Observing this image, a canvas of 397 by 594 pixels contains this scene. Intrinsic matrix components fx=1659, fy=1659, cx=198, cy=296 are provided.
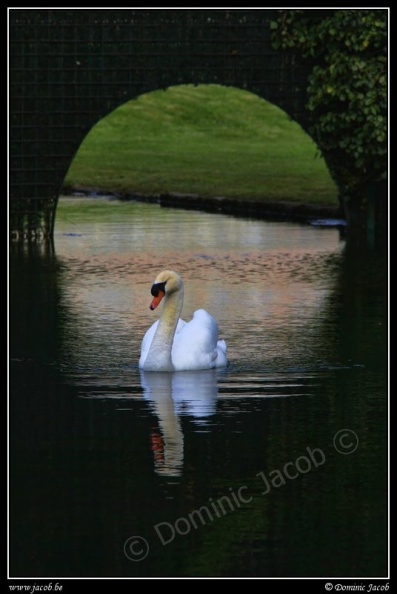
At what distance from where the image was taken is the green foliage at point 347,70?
2388 cm

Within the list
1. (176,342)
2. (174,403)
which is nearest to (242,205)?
(176,342)

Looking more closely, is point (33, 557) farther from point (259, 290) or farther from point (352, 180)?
point (352, 180)

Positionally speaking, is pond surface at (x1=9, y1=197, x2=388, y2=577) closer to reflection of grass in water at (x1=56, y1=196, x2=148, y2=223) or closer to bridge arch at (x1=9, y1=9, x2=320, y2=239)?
bridge arch at (x1=9, y1=9, x2=320, y2=239)

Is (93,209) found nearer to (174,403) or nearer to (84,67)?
(84,67)

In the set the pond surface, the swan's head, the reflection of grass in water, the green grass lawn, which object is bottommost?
the pond surface

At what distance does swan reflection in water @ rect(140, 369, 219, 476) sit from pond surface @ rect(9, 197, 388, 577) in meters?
0.02

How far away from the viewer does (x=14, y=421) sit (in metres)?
12.1

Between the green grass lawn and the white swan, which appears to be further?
the green grass lawn

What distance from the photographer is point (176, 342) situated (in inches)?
563

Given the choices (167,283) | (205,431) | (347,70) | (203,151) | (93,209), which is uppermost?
(347,70)

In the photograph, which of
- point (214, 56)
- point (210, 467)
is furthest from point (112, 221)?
point (210, 467)

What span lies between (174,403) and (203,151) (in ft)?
99.5

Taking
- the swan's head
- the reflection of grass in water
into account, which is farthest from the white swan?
the reflection of grass in water

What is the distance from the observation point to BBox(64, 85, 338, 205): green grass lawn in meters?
34.1
